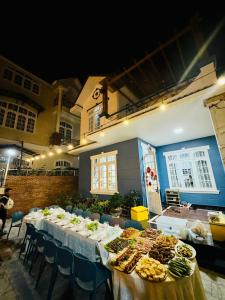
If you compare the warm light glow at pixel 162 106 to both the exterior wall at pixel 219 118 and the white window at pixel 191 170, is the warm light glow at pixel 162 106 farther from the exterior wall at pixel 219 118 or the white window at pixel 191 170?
the white window at pixel 191 170

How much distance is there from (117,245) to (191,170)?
6874mm

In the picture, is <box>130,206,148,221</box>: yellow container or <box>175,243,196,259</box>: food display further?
<box>130,206,148,221</box>: yellow container

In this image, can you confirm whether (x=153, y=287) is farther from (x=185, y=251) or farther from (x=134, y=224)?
(x=134, y=224)

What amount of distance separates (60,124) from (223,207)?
14852 millimetres

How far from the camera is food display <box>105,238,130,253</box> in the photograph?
8.64 feet

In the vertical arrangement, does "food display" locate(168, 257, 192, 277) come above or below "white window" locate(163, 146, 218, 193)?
below

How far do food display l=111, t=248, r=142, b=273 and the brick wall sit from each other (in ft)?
28.3

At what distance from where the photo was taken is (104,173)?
28.3 ft

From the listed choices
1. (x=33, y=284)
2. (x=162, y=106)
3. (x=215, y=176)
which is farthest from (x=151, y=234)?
(x=215, y=176)

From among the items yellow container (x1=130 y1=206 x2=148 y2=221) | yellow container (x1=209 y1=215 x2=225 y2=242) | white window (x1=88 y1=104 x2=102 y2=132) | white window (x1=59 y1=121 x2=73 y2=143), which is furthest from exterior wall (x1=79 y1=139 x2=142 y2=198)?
white window (x1=59 y1=121 x2=73 y2=143)

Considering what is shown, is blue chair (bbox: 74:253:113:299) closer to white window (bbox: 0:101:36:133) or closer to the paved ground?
the paved ground

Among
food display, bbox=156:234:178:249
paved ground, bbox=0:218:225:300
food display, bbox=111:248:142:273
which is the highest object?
food display, bbox=156:234:178:249

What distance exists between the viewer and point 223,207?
22.1 ft

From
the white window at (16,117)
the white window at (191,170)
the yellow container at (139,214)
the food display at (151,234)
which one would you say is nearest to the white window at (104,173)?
the yellow container at (139,214)
